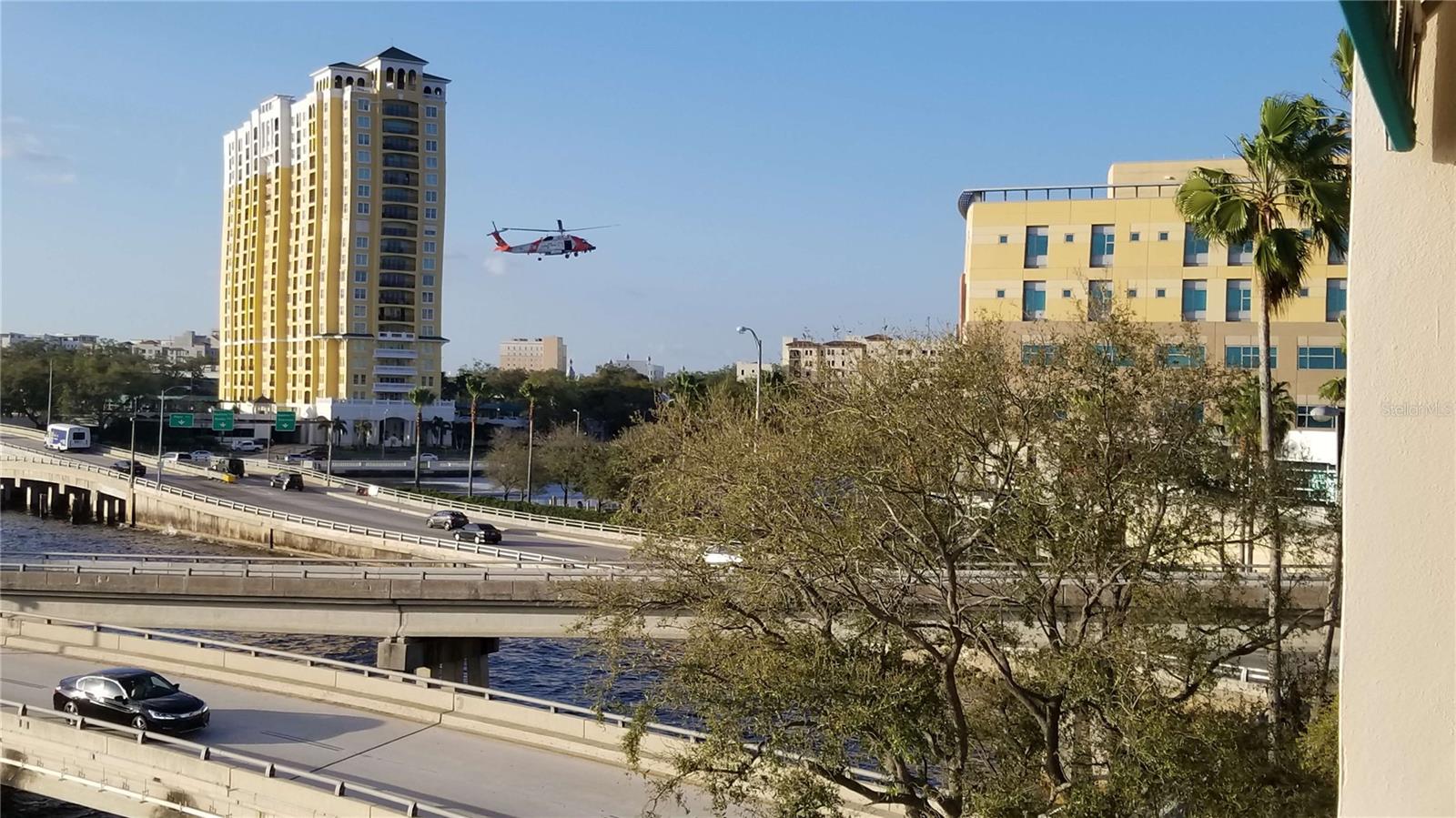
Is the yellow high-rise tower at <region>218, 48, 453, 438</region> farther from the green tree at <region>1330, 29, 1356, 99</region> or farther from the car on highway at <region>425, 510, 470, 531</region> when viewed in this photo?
the green tree at <region>1330, 29, 1356, 99</region>

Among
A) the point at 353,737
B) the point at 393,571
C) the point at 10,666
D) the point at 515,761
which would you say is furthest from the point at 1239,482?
the point at 10,666

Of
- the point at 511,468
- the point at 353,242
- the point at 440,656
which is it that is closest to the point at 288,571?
the point at 440,656

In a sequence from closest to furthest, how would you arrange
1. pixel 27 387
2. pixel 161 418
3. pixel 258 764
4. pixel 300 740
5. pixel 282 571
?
pixel 258 764 < pixel 300 740 < pixel 282 571 < pixel 161 418 < pixel 27 387

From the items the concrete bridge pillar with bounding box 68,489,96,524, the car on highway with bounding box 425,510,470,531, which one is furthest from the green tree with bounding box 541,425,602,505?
the concrete bridge pillar with bounding box 68,489,96,524

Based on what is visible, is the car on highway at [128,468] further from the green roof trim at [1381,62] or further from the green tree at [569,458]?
the green roof trim at [1381,62]

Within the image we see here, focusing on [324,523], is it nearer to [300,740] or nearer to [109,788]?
[300,740]

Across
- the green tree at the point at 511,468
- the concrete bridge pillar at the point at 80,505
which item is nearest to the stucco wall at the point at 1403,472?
the green tree at the point at 511,468
